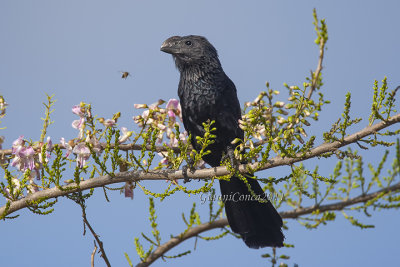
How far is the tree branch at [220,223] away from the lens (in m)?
4.65

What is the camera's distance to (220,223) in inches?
201

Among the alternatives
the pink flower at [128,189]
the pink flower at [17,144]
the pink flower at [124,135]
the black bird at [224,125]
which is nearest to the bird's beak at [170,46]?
the black bird at [224,125]

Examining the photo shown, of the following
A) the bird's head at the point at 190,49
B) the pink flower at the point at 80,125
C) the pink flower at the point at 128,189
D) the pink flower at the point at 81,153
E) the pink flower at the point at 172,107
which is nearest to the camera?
the pink flower at the point at 81,153

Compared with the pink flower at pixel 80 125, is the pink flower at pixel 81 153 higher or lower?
lower

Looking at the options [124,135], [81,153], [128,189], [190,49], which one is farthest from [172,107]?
[190,49]

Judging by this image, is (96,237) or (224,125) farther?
(224,125)

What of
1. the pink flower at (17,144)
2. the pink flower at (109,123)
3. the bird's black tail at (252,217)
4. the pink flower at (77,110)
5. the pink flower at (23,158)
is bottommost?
A: the bird's black tail at (252,217)

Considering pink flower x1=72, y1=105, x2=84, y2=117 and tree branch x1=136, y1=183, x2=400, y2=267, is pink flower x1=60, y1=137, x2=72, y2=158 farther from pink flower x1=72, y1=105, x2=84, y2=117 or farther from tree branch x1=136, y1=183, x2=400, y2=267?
tree branch x1=136, y1=183, x2=400, y2=267

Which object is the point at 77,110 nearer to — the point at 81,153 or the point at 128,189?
→ the point at 81,153

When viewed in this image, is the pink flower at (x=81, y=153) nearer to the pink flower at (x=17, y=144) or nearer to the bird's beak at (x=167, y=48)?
the pink flower at (x=17, y=144)

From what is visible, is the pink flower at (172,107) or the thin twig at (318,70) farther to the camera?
the pink flower at (172,107)

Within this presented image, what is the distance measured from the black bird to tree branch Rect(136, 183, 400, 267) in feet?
0.94

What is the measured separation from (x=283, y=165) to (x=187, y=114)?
172 cm

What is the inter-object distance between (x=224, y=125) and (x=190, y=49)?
3.81 feet
